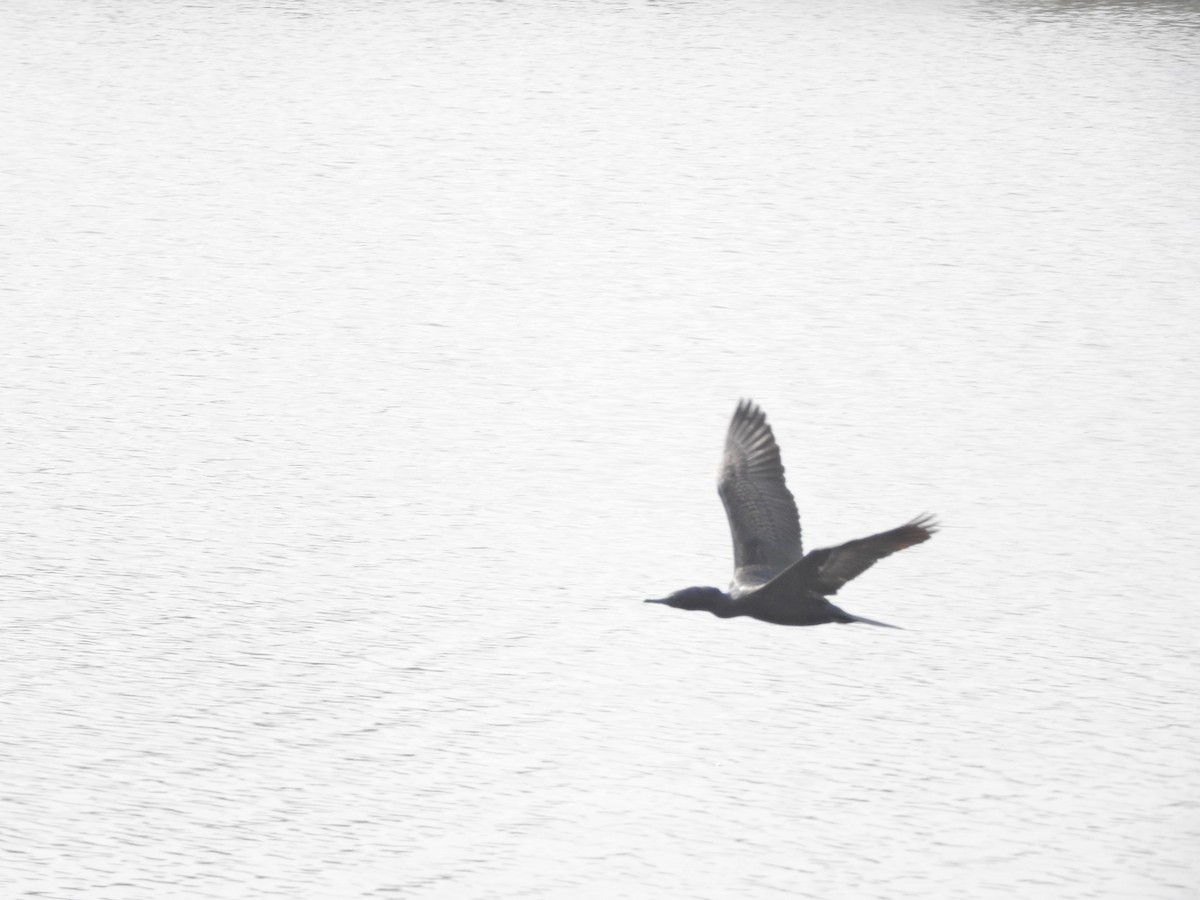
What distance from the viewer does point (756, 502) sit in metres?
7.17

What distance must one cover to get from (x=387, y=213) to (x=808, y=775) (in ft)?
26.8

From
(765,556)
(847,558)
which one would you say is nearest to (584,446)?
(765,556)

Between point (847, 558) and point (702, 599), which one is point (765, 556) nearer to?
point (702, 599)

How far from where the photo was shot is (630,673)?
28.1 feet

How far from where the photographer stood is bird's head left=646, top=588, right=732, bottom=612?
6.89m

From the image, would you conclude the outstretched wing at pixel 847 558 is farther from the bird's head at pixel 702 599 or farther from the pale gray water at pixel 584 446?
the pale gray water at pixel 584 446

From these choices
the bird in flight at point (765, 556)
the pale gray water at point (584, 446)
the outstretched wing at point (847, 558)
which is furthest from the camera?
the pale gray water at point (584, 446)

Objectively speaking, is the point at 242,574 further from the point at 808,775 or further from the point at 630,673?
the point at 808,775

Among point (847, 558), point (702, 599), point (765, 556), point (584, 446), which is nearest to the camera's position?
point (847, 558)

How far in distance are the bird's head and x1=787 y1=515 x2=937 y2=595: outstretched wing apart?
0.48 meters

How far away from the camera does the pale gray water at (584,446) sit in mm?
7469

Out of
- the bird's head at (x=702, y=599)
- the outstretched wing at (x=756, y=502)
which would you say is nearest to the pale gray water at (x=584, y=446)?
the bird's head at (x=702, y=599)

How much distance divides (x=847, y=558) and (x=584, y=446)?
504 centimetres

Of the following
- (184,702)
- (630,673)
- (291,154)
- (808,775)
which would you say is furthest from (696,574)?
(291,154)
